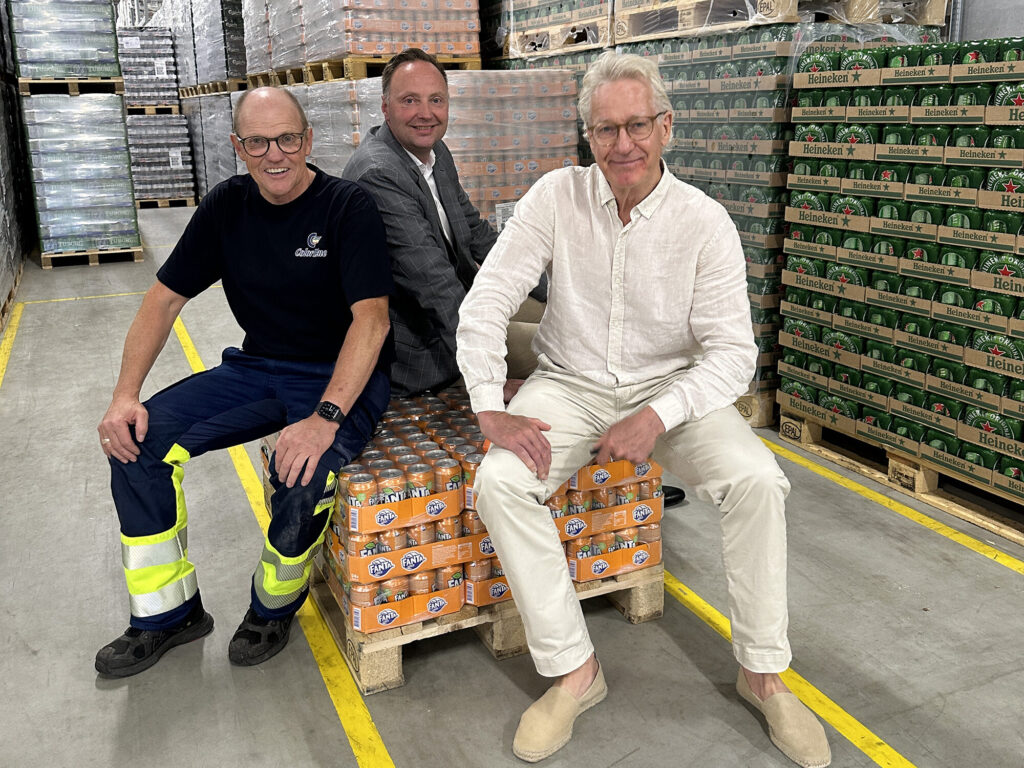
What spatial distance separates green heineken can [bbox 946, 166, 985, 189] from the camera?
14.2 feet

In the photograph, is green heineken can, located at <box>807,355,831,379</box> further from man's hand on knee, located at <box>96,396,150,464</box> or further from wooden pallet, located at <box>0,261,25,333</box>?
wooden pallet, located at <box>0,261,25,333</box>

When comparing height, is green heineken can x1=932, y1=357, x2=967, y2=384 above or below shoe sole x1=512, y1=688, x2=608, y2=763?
above

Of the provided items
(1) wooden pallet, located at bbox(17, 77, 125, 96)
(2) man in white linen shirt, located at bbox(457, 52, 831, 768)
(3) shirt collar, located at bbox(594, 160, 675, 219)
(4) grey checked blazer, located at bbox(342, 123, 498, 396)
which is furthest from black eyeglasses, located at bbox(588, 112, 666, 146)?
(1) wooden pallet, located at bbox(17, 77, 125, 96)

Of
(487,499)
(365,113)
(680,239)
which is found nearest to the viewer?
(487,499)

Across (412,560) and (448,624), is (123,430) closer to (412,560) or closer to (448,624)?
(412,560)

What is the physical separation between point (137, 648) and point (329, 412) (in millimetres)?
1125

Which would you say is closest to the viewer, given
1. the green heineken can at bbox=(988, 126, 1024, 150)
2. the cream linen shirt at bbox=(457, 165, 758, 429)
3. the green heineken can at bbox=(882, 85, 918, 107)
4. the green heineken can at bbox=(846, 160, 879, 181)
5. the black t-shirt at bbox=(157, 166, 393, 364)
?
the cream linen shirt at bbox=(457, 165, 758, 429)

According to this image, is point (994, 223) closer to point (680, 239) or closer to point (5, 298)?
point (680, 239)

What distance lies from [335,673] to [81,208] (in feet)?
34.0

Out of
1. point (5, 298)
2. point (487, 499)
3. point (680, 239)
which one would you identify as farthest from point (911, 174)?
point (5, 298)

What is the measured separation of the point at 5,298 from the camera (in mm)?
9102

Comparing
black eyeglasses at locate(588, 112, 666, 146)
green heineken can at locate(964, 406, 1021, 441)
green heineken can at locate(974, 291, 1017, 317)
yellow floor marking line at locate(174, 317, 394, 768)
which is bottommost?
yellow floor marking line at locate(174, 317, 394, 768)

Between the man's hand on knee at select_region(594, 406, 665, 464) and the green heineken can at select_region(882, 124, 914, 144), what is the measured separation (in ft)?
8.70

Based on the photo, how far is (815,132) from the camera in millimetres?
5250
